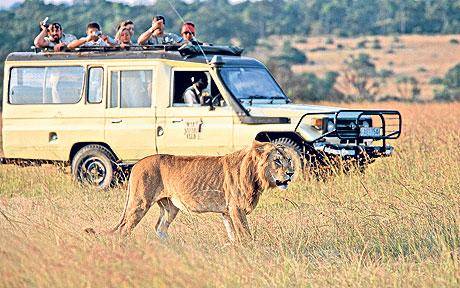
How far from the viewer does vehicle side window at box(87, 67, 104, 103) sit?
13742 millimetres

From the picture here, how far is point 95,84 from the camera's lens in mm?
13805

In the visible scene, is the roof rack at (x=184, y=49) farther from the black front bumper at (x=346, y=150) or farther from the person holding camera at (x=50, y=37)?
the black front bumper at (x=346, y=150)

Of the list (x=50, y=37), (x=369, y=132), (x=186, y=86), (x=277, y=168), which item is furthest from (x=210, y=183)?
(x=50, y=37)

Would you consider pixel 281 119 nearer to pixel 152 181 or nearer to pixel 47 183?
pixel 47 183

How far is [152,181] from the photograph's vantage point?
896 cm

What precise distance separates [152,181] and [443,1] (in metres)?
73.2

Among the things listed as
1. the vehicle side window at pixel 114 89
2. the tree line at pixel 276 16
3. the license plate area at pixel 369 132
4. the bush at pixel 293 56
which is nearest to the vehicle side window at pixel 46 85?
the vehicle side window at pixel 114 89

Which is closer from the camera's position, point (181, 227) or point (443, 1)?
point (181, 227)

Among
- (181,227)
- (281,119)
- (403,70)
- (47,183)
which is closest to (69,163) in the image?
(47,183)

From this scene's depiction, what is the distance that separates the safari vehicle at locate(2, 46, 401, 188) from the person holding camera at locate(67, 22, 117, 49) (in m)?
0.16

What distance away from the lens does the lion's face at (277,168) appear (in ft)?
28.2

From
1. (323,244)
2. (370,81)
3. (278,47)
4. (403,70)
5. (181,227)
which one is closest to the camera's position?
(323,244)

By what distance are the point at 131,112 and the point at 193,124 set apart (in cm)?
82

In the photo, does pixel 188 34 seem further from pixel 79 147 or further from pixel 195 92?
pixel 79 147
